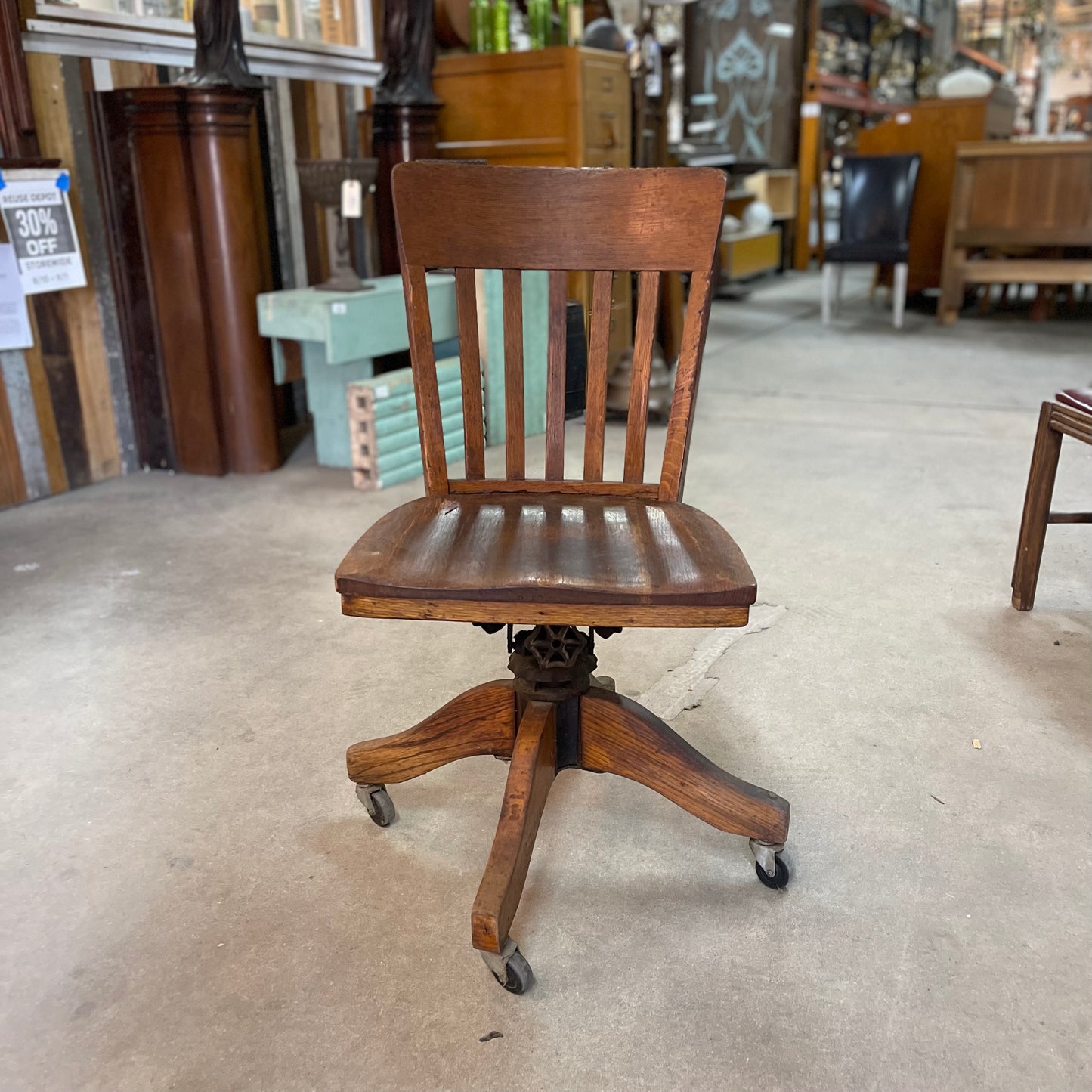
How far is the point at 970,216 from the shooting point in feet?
18.2

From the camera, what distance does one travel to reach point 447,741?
1.37m

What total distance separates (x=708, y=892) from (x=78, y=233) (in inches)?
101

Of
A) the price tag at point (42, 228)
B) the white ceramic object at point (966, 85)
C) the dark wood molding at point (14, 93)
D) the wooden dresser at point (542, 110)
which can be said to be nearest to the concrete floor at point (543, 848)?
the price tag at point (42, 228)

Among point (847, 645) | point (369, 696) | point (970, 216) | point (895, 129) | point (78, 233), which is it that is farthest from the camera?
point (895, 129)

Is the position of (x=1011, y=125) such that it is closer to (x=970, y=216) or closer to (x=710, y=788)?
(x=970, y=216)

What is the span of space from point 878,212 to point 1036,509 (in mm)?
3981

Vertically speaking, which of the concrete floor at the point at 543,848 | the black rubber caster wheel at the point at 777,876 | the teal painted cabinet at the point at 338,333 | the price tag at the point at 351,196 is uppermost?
the price tag at the point at 351,196

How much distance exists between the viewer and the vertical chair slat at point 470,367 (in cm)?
137

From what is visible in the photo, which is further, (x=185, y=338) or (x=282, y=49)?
(x=282, y=49)

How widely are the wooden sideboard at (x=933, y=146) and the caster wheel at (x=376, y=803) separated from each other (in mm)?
5738

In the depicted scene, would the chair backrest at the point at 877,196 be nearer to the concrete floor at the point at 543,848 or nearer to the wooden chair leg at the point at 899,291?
the wooden chair leg at the point at 899,291

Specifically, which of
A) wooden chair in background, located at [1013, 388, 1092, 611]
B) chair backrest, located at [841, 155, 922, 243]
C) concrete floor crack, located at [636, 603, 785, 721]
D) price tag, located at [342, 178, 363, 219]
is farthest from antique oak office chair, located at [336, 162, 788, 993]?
chair backrest, located at [841, 155, 922, 243]

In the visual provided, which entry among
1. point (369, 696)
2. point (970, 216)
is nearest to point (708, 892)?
point (369, 696)

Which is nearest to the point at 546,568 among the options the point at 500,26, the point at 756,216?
the point at 500,26
